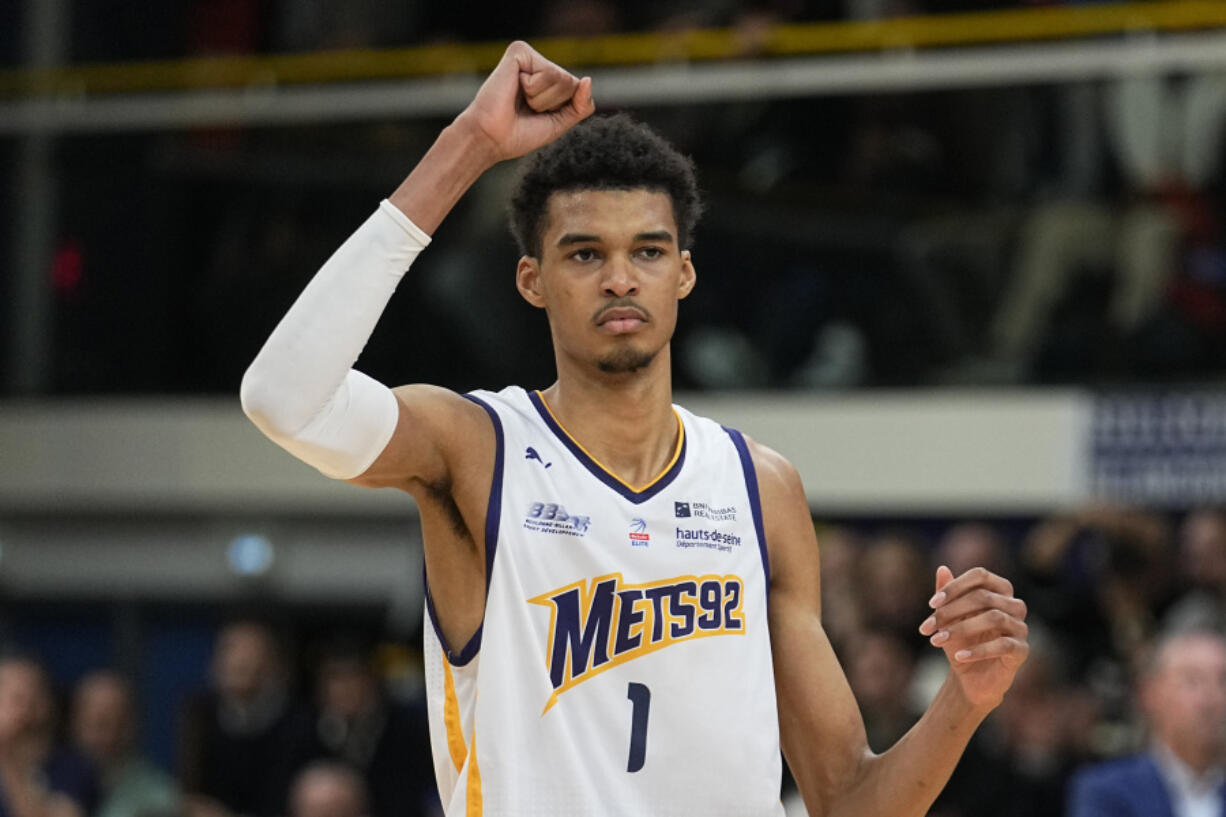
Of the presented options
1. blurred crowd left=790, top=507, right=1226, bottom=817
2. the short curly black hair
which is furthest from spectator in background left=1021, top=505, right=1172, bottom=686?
the short curly black hair

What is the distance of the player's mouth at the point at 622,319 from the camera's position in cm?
353

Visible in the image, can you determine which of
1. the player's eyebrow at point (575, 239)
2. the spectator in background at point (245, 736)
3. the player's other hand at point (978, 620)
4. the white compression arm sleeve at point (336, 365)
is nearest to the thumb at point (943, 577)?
the player's other hand at point (978, 620)

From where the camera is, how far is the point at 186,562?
1285cm

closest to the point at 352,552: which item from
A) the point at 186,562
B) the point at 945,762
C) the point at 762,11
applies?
the point at 186,562

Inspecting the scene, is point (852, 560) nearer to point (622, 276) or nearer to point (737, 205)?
point (737, 205)

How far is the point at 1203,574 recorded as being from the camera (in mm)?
8133

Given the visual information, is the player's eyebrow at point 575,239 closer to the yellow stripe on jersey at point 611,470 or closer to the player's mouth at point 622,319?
the player's mouth at point 622,319

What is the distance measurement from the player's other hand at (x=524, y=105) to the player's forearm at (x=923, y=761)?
1.21m

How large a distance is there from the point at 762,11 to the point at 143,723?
6.01m

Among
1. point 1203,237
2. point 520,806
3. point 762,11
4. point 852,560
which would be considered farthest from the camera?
point 762,11

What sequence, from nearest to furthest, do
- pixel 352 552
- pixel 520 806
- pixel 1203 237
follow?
pixel 520 806
pixel 1203 237
pixel 352 552

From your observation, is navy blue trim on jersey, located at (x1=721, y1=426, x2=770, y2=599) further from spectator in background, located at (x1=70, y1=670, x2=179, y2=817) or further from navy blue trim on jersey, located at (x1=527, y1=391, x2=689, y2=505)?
spectator in background, located at (x1=70, y1=670, x2=179, y2=817)

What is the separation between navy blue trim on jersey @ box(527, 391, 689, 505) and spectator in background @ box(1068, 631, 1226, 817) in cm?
331

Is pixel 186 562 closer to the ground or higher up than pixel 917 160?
closer to the ground
